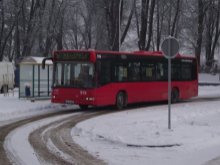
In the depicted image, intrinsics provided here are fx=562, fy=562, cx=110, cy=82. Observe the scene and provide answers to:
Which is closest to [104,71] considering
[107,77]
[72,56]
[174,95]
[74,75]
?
[107,77]

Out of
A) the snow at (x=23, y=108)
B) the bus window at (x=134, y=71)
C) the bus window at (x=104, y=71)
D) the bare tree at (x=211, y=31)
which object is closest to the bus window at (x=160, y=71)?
the bus window at (x=134, y=71)

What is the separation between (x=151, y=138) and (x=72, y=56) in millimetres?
10401

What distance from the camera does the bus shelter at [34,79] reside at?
29.0 m

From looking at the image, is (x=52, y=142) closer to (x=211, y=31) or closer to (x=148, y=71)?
(x=148, y=71)

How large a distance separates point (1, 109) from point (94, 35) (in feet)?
187

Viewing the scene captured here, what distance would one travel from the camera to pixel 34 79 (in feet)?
95.8

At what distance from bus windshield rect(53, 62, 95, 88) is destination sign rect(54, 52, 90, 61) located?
0.22m

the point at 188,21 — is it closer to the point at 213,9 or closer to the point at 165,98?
the point at 213,9

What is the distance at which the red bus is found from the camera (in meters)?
23.7

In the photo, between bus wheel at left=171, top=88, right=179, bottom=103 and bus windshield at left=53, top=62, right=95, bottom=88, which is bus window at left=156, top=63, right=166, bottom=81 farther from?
bus windshield at left=53, top=62, right=95, bottom=88

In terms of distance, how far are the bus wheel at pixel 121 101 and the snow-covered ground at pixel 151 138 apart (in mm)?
3600

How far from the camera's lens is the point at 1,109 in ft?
76.9

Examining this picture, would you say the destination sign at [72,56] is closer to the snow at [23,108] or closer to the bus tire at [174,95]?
the snow at [23,108]

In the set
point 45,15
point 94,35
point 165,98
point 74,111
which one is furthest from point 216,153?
point 94,35
